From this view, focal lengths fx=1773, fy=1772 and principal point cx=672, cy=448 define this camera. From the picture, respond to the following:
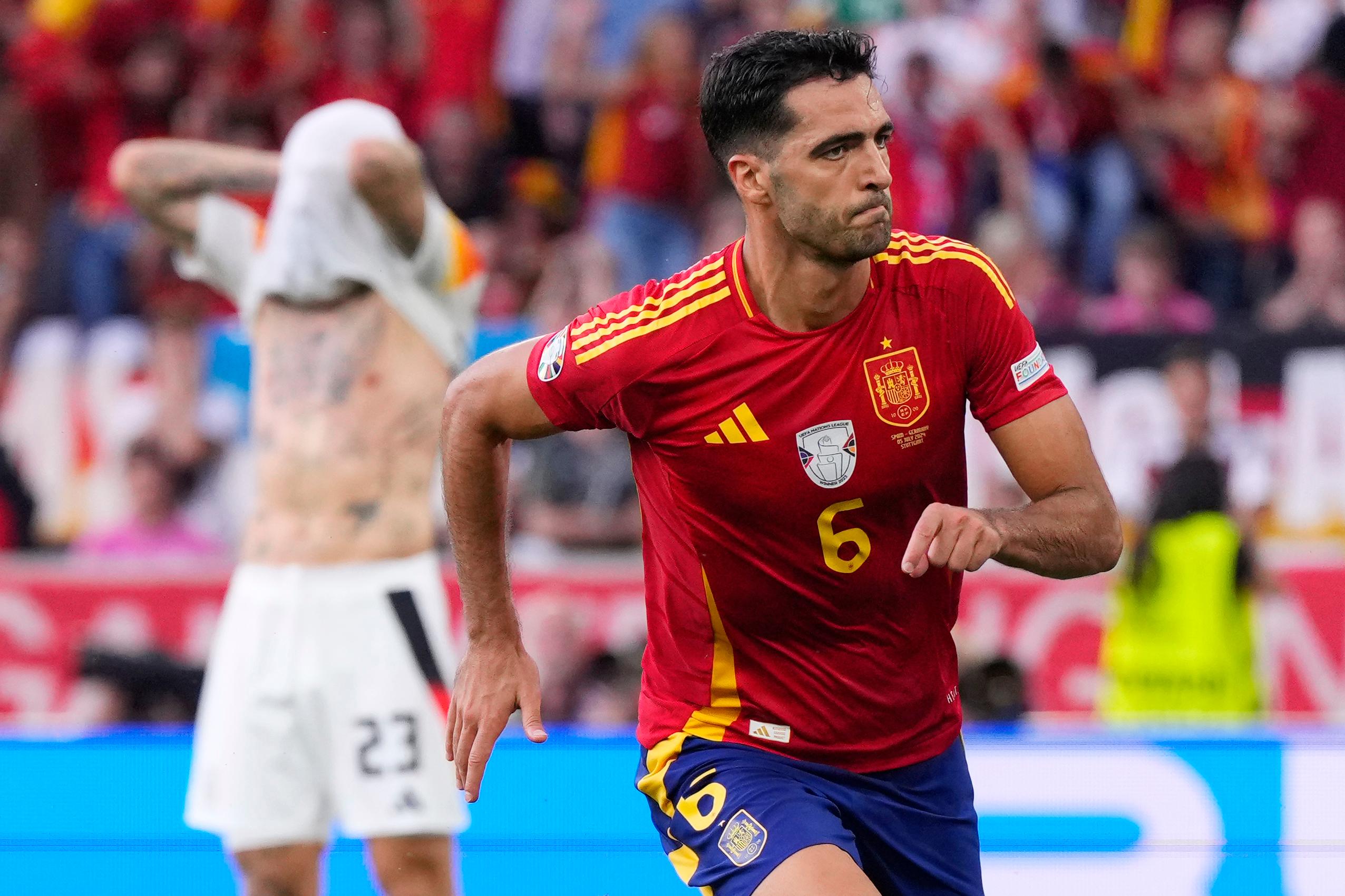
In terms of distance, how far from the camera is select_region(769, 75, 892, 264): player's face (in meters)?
3.44

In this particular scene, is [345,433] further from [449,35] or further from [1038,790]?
[449,35]

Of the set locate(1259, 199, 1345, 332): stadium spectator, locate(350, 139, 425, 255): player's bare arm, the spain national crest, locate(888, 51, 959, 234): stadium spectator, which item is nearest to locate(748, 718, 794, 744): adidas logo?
the spain national crest

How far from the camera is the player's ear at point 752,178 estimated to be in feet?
11.8

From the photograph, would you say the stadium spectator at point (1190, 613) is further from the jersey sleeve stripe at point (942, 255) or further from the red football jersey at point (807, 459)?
the jersey sleeve stripe at point (942, 255)

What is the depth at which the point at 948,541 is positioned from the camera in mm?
3082

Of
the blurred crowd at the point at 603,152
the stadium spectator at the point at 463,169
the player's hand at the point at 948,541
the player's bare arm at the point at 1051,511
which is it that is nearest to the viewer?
the player's hand at the point at 948,541

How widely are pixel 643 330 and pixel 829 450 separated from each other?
452 millimetres

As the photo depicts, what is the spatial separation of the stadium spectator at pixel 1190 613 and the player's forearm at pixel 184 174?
3.96 meters

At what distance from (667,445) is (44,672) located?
16.8 ft

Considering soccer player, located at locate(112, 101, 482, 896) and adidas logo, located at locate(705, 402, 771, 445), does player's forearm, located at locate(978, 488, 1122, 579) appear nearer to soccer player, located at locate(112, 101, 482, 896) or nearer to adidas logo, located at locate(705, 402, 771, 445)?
adidas logo, located at locate(705, 402, 771, 445)

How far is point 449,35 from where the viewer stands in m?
11.0

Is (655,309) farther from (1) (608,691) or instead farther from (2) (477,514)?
(1) (608,691)

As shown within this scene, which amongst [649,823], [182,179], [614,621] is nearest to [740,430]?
[649,823]

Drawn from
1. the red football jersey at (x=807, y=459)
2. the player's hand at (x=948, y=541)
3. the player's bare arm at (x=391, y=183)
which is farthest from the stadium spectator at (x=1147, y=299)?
the player's hand at (x=948, y=541)
